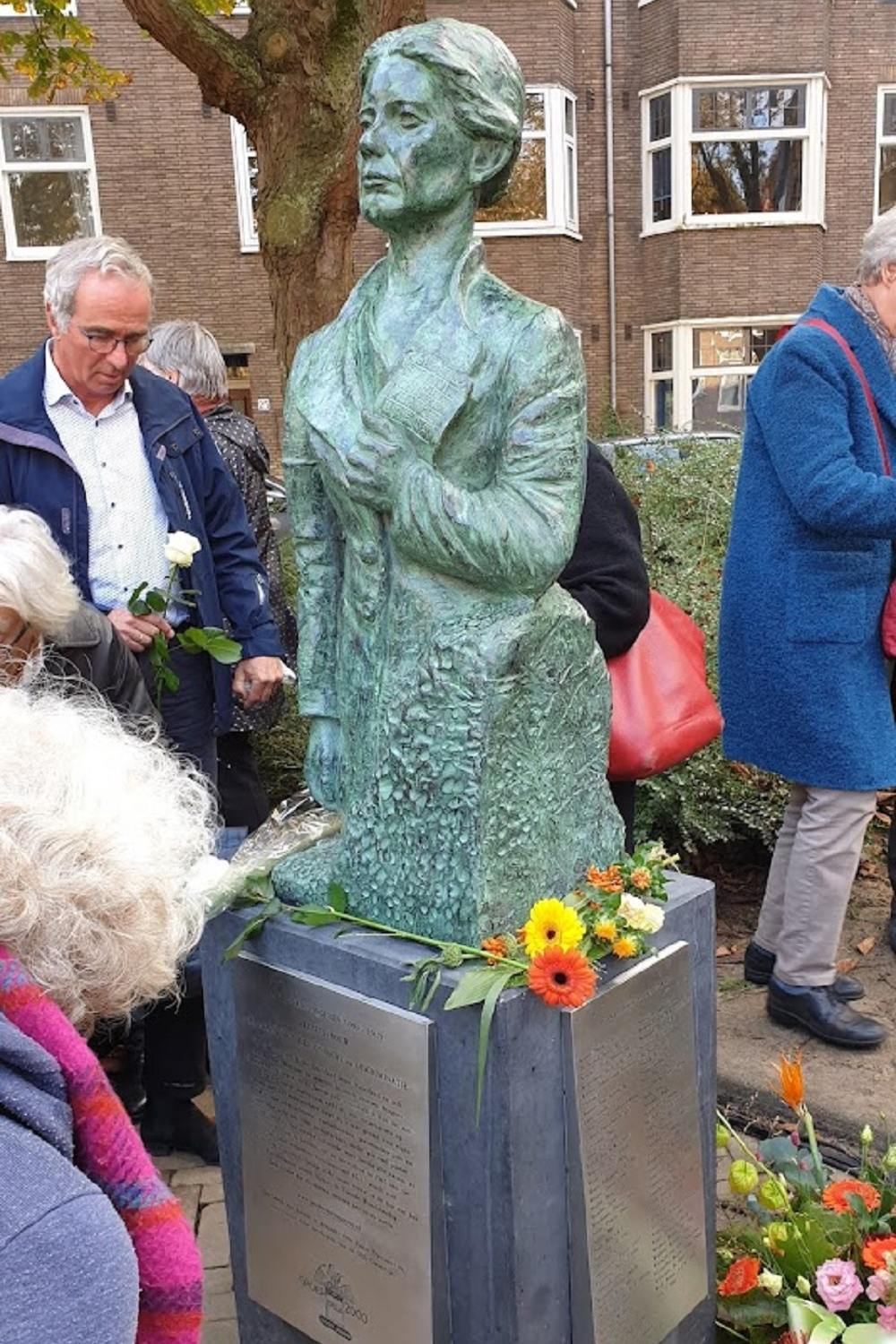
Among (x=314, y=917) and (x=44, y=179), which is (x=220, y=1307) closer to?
(x=314, y=917)

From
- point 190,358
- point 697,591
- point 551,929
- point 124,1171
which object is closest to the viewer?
point 124,1171

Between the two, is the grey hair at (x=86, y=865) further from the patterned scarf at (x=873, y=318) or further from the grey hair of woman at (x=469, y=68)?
the patterned scarf at (x=873, y=318)

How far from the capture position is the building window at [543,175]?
1652cm

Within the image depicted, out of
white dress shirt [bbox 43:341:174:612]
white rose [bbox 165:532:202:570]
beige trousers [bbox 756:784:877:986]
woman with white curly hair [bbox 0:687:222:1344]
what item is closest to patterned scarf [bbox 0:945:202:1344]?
woman with white curly hair [bbox 0:687:222:1344]

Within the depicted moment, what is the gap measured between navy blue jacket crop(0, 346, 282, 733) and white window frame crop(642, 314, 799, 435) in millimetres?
14615

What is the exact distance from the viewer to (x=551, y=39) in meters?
16.1

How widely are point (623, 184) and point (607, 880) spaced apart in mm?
17536

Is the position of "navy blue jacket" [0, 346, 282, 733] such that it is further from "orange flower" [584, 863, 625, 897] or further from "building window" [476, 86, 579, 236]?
"building window" [476, 86, 579, 236]

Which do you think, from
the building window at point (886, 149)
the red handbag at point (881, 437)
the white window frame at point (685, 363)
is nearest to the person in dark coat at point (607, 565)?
the red handbag at point (881, 437)

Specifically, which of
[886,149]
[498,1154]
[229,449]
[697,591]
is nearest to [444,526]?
[498,1154]

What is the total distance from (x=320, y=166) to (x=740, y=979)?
151 inches

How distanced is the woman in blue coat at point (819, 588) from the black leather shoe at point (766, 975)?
268mm

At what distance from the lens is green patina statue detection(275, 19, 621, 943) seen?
1.74 metres

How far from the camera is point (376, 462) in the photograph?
177 centimetres
